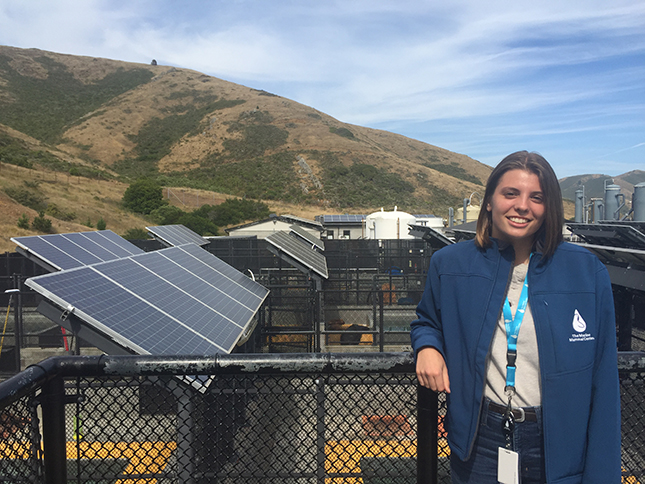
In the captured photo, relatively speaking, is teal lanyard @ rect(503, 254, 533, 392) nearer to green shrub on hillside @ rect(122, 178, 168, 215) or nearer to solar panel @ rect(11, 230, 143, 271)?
solar panel @ rect(11, 230, 143, 271)

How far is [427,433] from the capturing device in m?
2.33

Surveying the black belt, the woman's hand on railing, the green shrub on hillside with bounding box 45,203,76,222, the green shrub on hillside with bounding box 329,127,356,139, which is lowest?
the black belt

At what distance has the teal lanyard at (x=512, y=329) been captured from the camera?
1.91 meters

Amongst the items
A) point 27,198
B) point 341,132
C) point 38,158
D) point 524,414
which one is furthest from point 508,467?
point 341,132

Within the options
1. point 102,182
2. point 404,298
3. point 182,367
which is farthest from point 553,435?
point 102,182

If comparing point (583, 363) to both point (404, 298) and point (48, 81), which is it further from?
A: point (48, 81)

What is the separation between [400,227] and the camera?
30.7 metres

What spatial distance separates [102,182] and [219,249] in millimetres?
47008

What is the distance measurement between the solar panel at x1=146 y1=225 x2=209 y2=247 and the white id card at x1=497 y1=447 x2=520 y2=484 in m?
Answer: 13.4

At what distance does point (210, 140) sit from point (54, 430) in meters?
101

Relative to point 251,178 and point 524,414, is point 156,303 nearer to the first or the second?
point 524,414

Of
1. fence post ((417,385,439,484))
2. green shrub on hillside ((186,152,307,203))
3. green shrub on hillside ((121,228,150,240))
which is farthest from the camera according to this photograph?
green shrub on hillside ((186,152,307,203))

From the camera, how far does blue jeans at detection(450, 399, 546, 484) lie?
1937 mm

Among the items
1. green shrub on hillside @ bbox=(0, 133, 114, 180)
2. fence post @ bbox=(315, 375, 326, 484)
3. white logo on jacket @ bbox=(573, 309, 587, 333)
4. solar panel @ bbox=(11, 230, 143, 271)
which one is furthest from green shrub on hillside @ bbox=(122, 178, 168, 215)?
white logo on jacket @ bbox=(573, 309, 587, 333)
